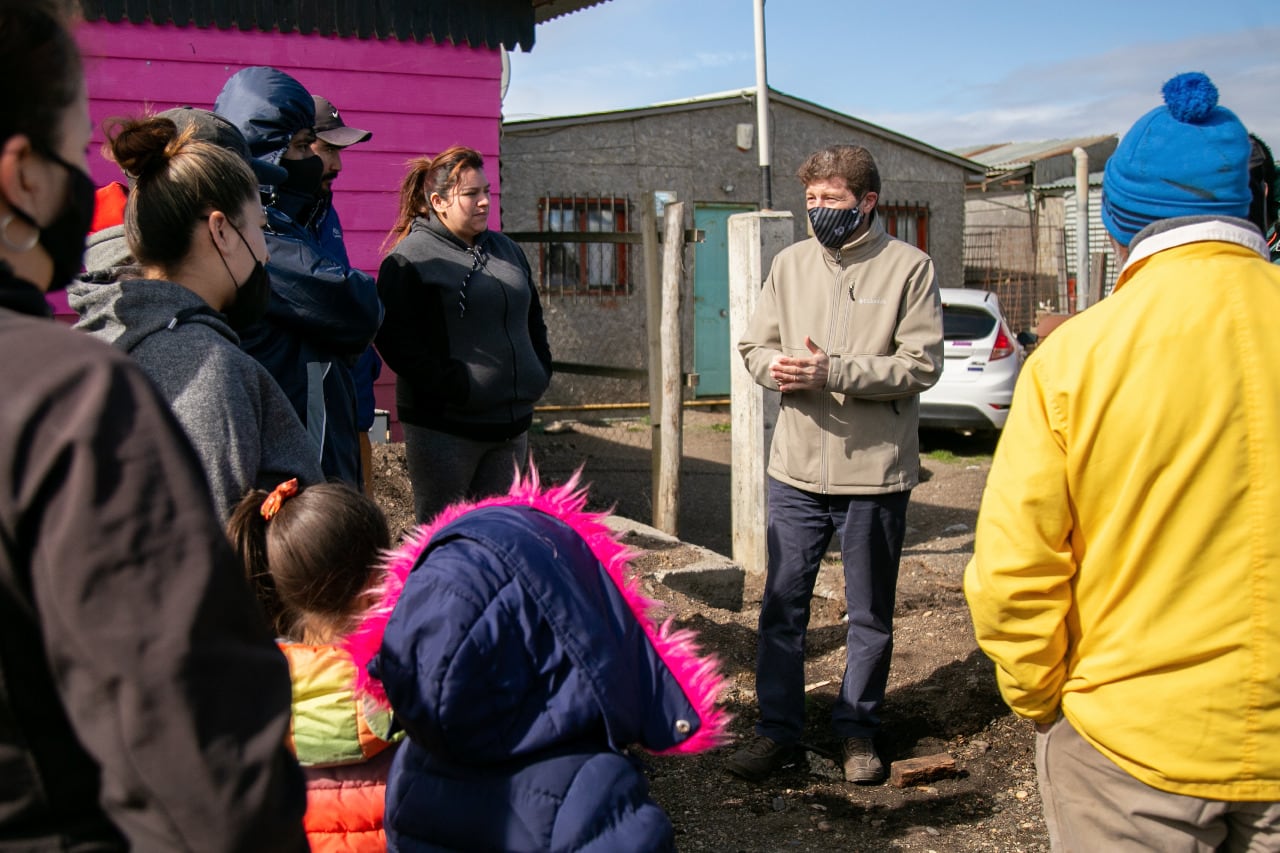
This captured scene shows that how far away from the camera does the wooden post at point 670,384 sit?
6.42 m

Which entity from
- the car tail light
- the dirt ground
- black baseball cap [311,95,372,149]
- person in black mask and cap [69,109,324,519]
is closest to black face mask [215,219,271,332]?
person in black mask and cap [69,109,324,519]

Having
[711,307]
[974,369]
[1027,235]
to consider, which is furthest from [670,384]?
[1027,235]

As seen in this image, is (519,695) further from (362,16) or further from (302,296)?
(362,16)

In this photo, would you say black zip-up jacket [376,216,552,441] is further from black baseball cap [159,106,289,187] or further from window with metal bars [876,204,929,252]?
window with metal bars [876,204,929,252]

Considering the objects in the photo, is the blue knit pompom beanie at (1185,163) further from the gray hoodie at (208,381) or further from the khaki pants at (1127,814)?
the gray hoodie at (208,381)

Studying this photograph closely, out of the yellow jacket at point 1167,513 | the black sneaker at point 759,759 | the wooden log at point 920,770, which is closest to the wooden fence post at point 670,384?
the black sneaker at point 759,759

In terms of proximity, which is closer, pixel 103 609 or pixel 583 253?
pixel 103 609

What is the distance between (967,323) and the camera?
35.9 feet

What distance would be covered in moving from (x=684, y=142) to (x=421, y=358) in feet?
35.1

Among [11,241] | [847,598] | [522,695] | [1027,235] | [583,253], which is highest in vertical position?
[1027,235]

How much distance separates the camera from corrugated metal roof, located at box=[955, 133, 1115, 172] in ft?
76.9

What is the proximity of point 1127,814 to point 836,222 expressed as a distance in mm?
2262

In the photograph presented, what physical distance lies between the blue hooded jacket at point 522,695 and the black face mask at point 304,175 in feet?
6.57

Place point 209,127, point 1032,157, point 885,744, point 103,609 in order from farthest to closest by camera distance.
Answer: point 1032,157 → point 885,744 → point 209,127 → point 103,609
